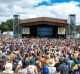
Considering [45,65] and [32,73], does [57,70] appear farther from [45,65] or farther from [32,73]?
[32,73]

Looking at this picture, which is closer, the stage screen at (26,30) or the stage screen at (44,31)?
the stage screen at (44,31)

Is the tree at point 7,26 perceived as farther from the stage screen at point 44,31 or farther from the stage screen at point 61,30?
the stage screen at point 44,31

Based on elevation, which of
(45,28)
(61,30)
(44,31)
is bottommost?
(44,31)

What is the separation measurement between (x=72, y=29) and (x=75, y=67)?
301ft

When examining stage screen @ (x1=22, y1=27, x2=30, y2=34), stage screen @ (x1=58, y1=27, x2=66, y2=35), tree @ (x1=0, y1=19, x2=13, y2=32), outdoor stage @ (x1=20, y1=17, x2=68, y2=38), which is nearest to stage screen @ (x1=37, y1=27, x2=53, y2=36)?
outdoor stage @ (x1=20, y1=17, x2=68, y2=38)

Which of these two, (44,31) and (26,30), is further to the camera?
(26,30)

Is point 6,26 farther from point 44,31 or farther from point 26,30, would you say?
point 44,31

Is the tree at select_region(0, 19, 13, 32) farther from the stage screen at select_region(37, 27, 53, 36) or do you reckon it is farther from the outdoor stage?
the stage screen at select_region(37, 27, 53, 36)

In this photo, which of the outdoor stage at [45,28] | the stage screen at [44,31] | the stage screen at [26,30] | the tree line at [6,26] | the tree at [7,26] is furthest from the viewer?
the tree at [7,26]

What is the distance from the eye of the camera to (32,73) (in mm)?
12164

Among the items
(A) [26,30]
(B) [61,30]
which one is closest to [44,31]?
(B) [61,30]

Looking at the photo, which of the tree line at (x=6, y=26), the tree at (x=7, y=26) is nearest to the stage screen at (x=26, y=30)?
the tree line at (x=6, y=26)

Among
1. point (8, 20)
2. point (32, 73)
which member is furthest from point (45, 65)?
point (8, 20)

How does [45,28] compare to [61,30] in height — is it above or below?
above
